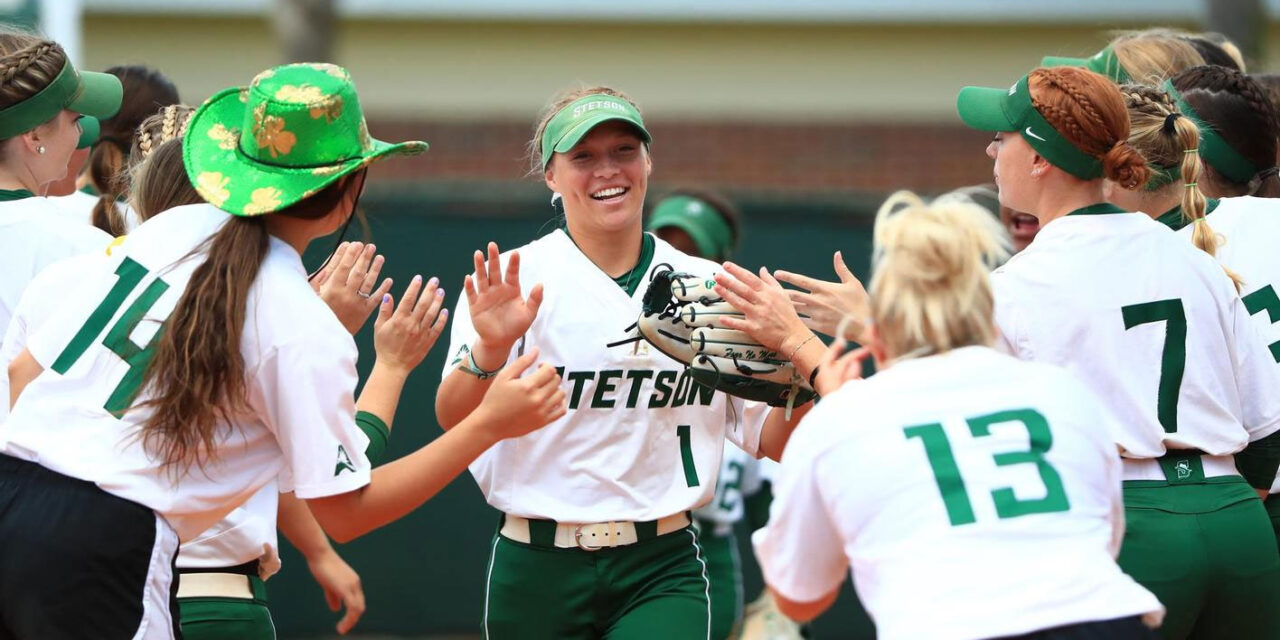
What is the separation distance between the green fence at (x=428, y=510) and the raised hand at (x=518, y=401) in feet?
14.2

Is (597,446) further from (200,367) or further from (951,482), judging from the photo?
(951,482)

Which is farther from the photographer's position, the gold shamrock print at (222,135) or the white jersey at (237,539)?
the white jersey at (237,539)

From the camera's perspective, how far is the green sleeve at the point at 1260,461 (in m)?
3.78

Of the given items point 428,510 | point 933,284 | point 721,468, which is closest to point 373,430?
point 933,284

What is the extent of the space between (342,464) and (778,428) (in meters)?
1.50

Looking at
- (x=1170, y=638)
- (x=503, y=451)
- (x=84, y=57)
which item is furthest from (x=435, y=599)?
(x=84, y=57)

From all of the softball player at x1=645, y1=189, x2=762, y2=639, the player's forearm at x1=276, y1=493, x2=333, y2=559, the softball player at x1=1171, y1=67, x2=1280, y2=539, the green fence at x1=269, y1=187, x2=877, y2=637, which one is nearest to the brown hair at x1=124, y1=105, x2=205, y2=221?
the player's forearm at x1=276, y1=493, x2=333, y2=559

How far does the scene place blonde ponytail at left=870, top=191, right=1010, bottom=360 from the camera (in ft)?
8.75

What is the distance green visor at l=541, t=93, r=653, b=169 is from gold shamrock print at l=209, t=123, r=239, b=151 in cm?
115

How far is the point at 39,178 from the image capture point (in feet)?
12.9

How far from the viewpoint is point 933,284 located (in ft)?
8.83

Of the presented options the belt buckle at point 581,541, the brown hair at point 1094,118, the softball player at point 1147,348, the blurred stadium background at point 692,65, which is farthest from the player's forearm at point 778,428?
the blurred stadium background at point 692,65

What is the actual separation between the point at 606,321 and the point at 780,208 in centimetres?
388

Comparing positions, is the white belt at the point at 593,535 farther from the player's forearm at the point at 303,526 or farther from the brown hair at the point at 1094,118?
the brown hair at the point at 1094,118
